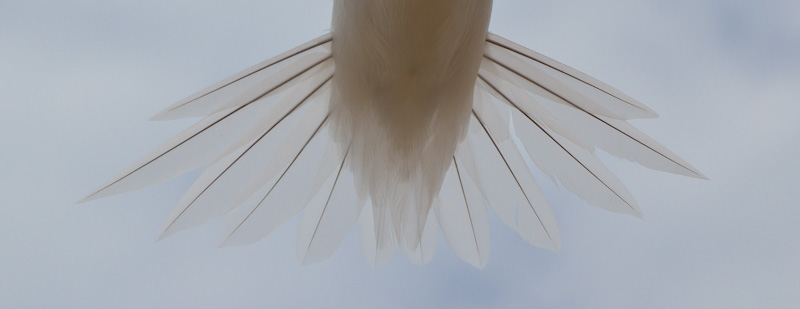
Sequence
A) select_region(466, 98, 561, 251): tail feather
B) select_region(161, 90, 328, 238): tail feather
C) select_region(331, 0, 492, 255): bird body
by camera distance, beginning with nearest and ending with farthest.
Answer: select_region(331, 0, 492, 255): bird body < select_region(161, 90, 328, 238): tail feather < select_region(466, 98, 561, 251): tail feather

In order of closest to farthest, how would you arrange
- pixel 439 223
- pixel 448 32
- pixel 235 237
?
pixel 448 32, pixel 235 237, pixel 439 223

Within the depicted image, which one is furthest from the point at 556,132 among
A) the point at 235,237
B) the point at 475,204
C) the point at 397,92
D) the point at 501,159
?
the point at 235,237

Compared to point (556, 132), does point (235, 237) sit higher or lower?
lower

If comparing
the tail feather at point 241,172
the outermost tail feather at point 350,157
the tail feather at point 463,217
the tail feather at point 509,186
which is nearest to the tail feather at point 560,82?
the outermost tail feather at point 350,157

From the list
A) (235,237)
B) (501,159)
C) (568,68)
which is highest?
(568,68)

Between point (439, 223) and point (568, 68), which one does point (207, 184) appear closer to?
point (439, 223)

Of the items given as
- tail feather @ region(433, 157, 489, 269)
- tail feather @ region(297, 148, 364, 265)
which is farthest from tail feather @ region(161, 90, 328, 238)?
tail feather @ region(433, 157, 489, 269)

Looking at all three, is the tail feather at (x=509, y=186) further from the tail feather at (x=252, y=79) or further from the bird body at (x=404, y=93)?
the tail feather at (x=252, y=79)

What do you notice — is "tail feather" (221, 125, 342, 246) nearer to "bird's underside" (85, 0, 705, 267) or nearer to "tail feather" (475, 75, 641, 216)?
"bird's underside" (85, 0, 705, 267)

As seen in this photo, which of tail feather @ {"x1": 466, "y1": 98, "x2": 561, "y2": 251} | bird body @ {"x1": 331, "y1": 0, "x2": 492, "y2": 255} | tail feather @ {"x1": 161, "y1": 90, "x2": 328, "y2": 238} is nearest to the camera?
bird body @ {"x1": 331, "y1": 0, "x2": 492, "y2": 255}
